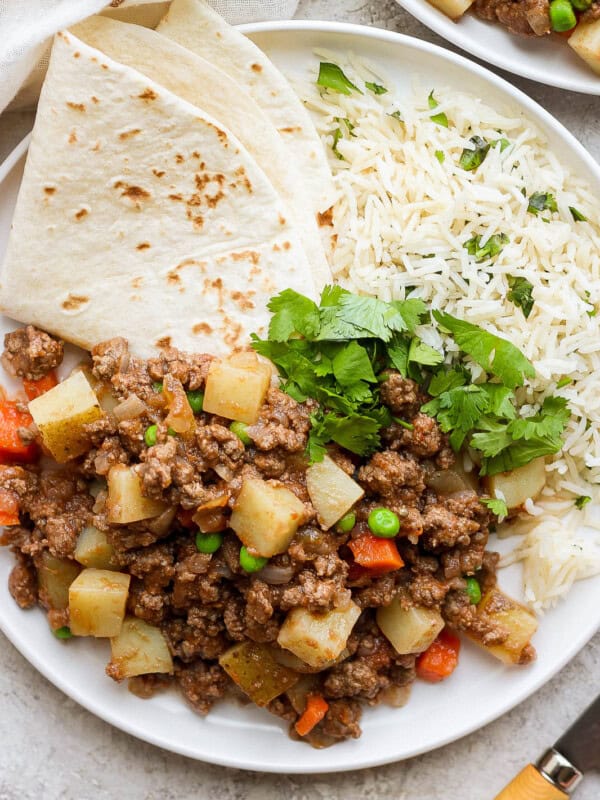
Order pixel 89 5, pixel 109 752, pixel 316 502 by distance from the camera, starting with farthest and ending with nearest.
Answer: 1. pixel 109 752
2. pixel 89 5
3. pixel 316 502

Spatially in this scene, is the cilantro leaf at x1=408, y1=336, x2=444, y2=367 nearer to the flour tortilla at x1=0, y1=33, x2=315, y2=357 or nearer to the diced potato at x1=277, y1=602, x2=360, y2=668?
the flour tortilla at x1=0, y1=33, x2=315, y2=357

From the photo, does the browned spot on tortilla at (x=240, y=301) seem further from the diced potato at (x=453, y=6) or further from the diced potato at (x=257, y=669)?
the diced potato at (x=453, y=6)

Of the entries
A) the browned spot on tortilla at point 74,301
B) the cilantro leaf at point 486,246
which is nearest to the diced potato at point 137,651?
the browned spot on tortilla at point 74,301

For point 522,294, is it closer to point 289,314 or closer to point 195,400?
point 289,314

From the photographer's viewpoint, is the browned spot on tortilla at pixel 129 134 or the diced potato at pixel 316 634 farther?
the browned spot on tortilla at pixel 129 134

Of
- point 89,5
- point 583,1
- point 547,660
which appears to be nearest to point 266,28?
point 89,5

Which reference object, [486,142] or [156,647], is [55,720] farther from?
[486,142]

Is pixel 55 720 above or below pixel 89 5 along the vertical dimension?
below

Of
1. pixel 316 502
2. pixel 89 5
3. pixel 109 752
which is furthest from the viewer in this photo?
pixel 109 752
